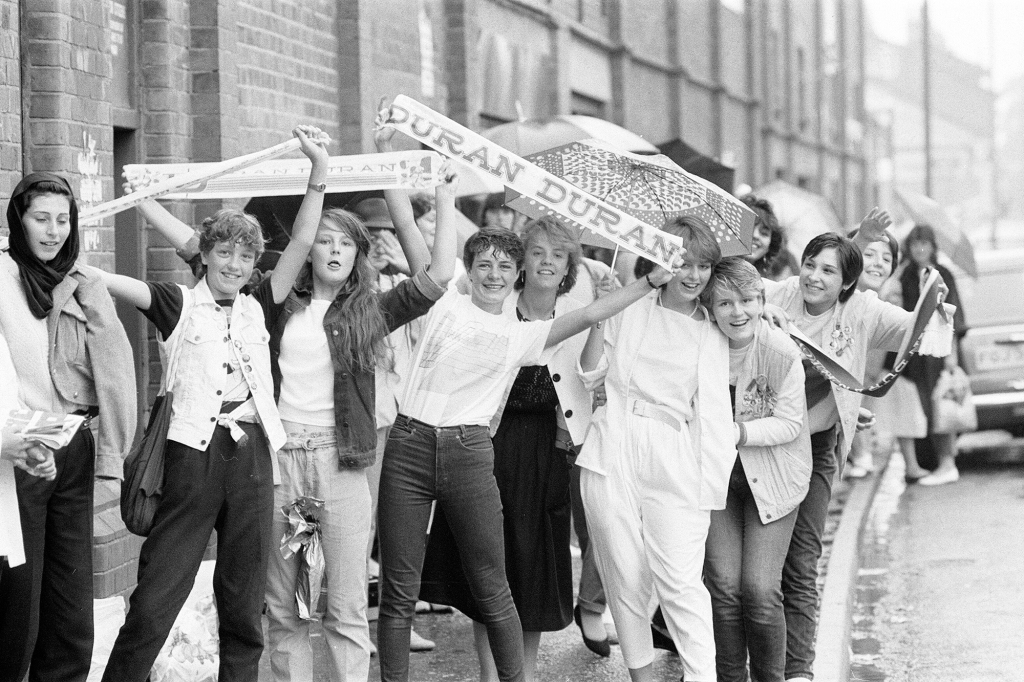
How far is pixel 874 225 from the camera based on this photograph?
20.9 feet

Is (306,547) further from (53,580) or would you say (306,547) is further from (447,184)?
(447,184)

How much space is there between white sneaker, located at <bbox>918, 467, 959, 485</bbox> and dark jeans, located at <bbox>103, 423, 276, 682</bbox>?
8.08m

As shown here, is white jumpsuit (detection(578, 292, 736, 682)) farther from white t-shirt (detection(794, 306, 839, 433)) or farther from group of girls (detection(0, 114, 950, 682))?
white t-shirt (detection(794, 306, 839, 433))

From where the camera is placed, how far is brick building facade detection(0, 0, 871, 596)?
6027 millimetres

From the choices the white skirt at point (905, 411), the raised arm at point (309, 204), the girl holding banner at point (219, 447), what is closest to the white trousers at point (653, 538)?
the girl holding banner at point (219, 447)

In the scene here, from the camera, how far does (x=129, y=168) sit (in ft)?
16.8

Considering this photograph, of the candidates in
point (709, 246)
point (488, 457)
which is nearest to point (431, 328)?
point (488, 457)

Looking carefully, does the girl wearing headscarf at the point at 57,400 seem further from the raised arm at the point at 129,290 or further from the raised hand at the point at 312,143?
the raised hand at the point at 312,143

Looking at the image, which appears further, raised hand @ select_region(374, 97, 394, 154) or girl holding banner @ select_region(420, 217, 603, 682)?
girl holding banner @ select_region(420, 217, 603, 682)

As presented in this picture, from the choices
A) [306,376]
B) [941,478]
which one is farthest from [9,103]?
[941,478]

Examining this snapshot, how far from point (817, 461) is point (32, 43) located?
380 centimetres

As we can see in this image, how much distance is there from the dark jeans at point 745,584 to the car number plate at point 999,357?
779 centimetres

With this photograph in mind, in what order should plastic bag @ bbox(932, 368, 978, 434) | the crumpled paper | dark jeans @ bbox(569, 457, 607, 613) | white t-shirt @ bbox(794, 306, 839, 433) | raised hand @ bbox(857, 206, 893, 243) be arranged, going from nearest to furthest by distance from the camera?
the crumpled paper, white t-shirt @ bbox(794, 306, 839, 433), raised hand @ bbox(857, 206, 893, 243), dark jeans @ bbox(569, 457, 607, 613), plastic bag @ bbox(932, 368, 978, 434)

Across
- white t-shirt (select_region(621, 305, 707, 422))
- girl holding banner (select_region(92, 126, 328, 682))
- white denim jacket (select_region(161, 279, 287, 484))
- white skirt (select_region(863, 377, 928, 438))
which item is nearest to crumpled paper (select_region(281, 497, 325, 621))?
girl holding banner (select_region(92, 126, 328, 682))
